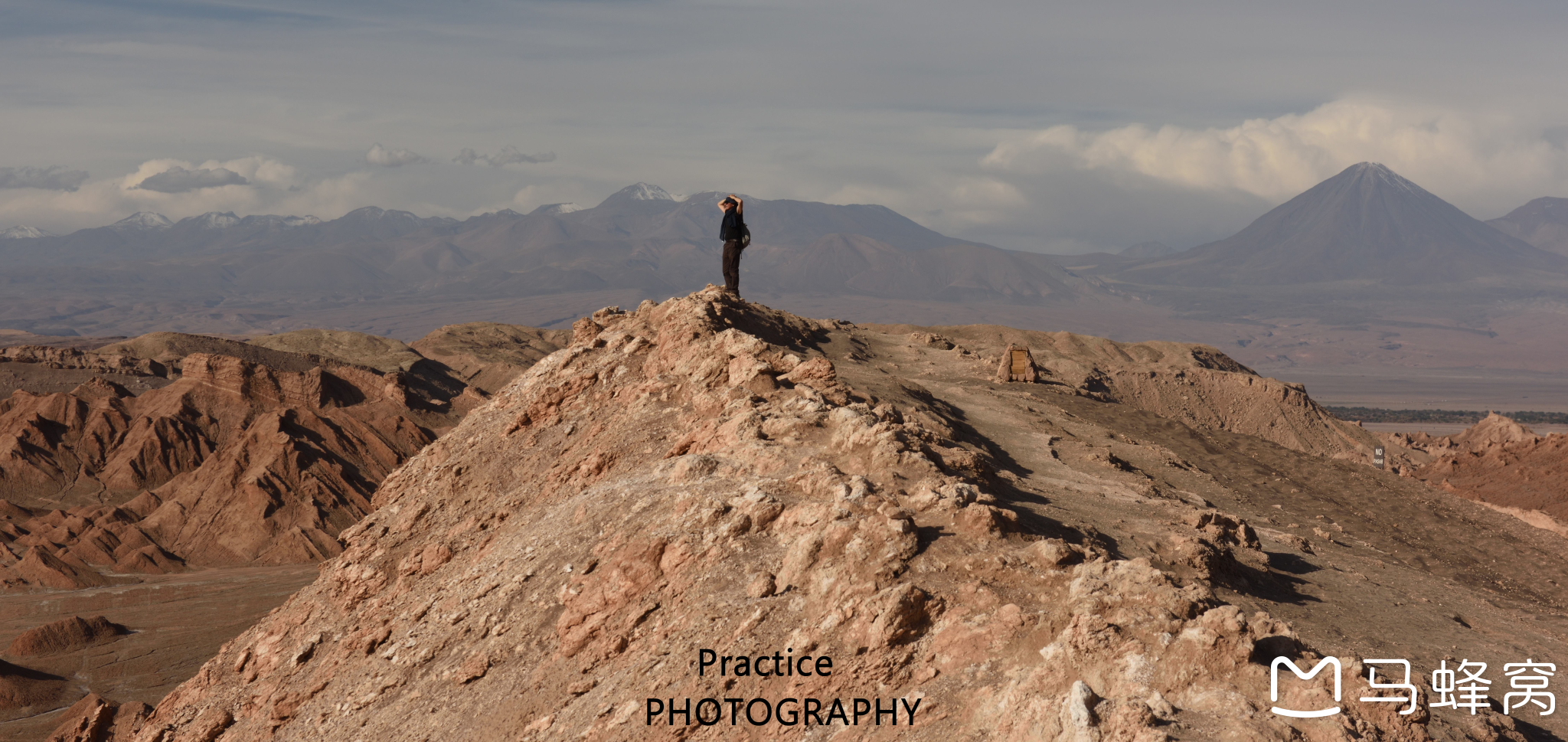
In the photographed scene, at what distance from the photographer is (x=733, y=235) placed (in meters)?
19.8

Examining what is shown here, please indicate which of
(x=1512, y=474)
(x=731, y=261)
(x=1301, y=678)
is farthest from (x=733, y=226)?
(x=1512, y=474)

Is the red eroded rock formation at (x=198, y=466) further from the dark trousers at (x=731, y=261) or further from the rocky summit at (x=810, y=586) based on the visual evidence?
the dark trousers at (x=731, y=261)

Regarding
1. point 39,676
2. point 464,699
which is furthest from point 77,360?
point 464,699

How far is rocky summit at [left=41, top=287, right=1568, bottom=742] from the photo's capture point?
8.61 meters

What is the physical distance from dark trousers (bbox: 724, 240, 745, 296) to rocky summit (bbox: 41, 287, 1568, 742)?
2.15 ft

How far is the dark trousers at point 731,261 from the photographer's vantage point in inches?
789

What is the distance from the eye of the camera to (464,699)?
37.6ft

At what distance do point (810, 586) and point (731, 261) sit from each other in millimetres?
11197

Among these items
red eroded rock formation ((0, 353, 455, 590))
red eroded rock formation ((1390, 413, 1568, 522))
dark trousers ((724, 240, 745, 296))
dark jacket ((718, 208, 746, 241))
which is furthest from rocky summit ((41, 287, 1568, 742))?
red eroded rock formation ((0, 353, 455, 590))

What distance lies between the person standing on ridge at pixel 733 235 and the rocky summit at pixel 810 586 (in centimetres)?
71

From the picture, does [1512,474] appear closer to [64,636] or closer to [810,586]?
[810,586]

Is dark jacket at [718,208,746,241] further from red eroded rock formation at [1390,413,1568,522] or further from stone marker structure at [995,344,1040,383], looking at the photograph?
red eroded rock formation at [1390,413,1568,522]

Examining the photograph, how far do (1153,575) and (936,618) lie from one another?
1836 mm

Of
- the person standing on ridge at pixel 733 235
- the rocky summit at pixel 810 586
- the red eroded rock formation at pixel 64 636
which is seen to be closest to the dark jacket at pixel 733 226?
the person standing on ridge at pixel 733 235
